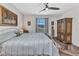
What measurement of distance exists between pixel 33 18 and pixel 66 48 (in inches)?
36.2

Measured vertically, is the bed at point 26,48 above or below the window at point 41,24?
below

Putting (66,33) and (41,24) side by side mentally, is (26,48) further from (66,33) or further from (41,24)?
(66,33)

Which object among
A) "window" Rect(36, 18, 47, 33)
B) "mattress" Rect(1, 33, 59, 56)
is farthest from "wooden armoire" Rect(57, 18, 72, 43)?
"mattress" Rect(1, 33, 59, 56)

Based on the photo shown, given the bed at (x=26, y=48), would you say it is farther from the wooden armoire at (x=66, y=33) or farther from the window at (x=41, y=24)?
the wooden armoire at (x=66, y=33)

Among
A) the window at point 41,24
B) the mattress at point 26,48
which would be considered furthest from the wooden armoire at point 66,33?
the mattress at point 26,48

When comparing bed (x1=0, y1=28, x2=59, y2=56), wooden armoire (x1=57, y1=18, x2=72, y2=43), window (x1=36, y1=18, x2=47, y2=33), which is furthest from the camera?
wooden armoire (x1=57, y1=18, x2=72, y2=43)

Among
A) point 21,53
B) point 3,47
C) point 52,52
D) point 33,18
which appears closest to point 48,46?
point 52,52

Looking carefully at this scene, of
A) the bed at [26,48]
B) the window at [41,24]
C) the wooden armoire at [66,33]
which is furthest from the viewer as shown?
the wooden armoire at [66,33]

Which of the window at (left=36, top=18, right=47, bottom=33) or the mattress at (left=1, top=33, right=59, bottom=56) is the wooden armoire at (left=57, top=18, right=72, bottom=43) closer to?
the window at (left=36, top=18, right=47, bottom=33)

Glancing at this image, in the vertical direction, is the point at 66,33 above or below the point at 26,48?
above

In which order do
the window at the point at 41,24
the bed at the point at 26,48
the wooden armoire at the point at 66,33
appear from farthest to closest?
the wooden armoire at the point at 66,33
the window at the point at 41,24
the bed at the point at 26,48

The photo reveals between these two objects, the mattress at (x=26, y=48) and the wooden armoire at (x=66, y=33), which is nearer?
the mattress at (x=26, y=48)

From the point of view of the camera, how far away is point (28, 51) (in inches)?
64.0

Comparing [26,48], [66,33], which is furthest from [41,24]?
[66,33]
